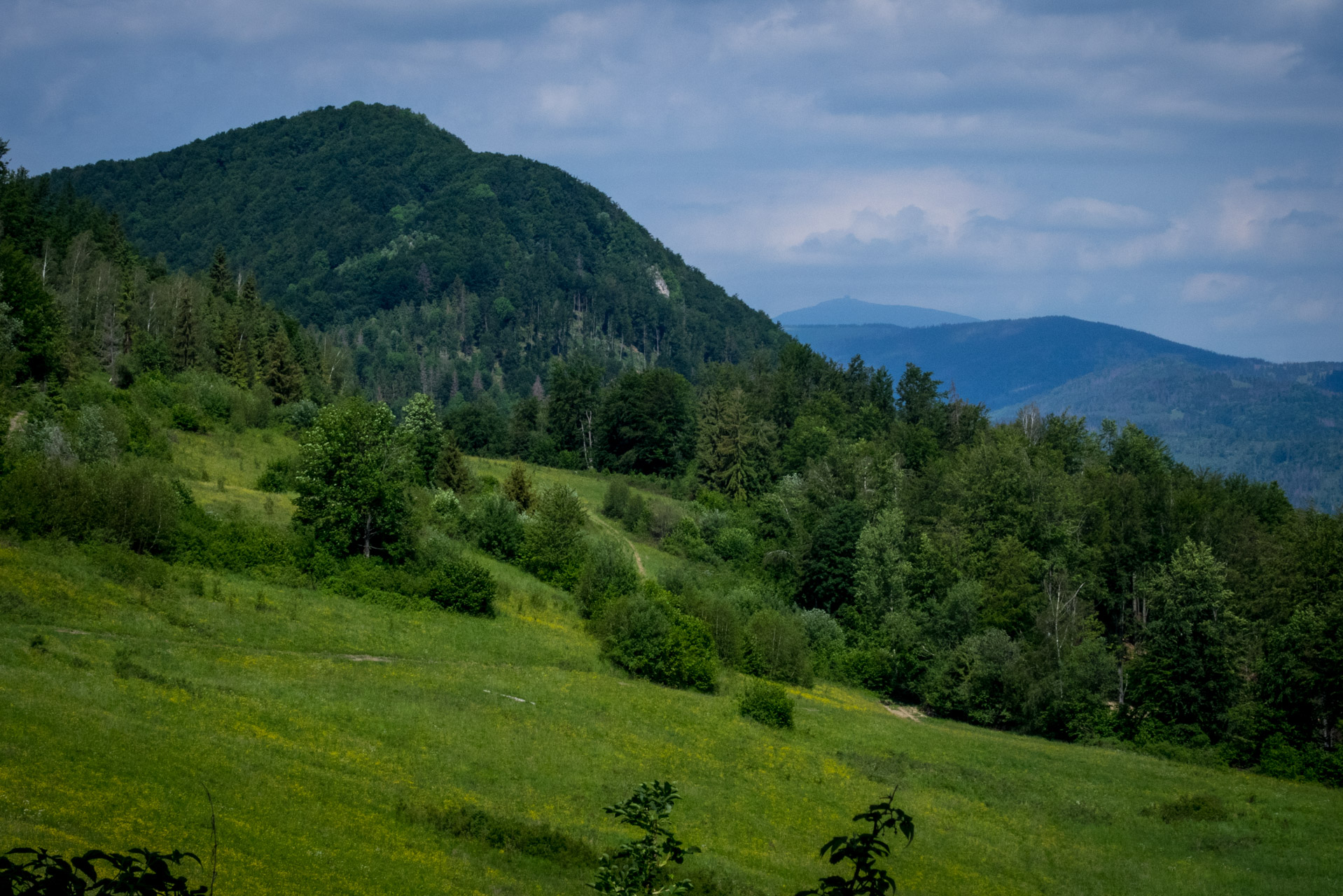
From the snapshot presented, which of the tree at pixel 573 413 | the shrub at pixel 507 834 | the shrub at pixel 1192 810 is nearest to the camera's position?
the shrub at pixel 507 834

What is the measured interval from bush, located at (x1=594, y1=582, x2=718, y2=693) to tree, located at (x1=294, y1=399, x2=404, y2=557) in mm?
12854

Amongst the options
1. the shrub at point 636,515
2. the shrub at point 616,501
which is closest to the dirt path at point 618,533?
the shrub at point 616,501

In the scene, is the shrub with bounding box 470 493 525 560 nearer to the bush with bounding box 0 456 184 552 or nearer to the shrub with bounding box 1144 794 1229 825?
the bush with bounding box 0 456 184 552

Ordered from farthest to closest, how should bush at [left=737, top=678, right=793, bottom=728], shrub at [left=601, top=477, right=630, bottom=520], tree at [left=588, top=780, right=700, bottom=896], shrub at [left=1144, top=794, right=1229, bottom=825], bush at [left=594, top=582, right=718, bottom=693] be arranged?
shrub at [left=601, top=477, right=630, bottom=520] → bush at [left=594, top=582, right=718, bottom=693] → bush at [left=737, top=678, right=793, bottom=728] → shrub at [left=1144, top=794, right=1229, bottom=825] → tree at [left=588, top=780, right=700, bottom=896]

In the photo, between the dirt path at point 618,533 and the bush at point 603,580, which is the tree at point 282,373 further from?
the bush at point 603,580

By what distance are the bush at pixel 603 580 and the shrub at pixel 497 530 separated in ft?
26.1

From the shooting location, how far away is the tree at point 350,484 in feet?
167

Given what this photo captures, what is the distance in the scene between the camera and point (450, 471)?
7806cm

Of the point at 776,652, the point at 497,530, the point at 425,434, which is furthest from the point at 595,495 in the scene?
the point at 776,652

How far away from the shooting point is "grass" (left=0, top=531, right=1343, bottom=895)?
22000mm

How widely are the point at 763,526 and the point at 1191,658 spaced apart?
138 feet

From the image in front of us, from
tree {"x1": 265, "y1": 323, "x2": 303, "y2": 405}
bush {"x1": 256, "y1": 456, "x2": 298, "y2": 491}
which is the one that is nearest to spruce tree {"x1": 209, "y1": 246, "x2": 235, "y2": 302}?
tree {"x1": 265, "y1": 323, "x2": 303, "y2": 405}

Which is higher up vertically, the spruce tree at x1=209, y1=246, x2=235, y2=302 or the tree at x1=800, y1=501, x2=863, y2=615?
the spruce tree at x1=209, y1=246, x2=235, y2=302

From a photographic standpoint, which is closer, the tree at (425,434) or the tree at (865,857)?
the tree at (865,857)
